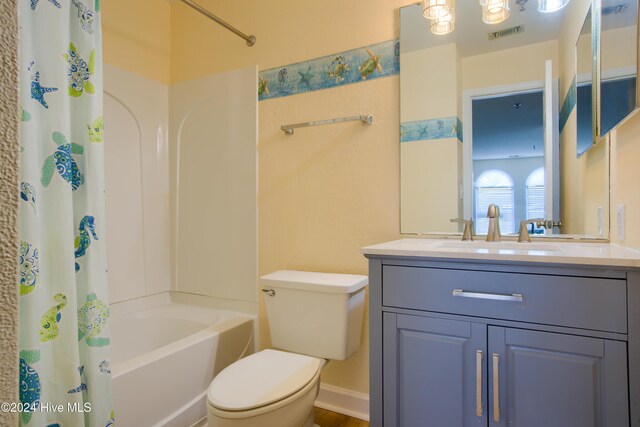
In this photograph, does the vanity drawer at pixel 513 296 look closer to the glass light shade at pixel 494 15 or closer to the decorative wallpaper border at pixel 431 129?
the decorative wallpaper border at pixel 431 129

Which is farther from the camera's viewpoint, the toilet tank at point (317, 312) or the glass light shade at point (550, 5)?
the toilet tank at point (317, 312)

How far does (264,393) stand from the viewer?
50.3 inches

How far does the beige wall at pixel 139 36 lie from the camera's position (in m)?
2.18

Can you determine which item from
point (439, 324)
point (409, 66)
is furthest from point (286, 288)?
point (409, 66)

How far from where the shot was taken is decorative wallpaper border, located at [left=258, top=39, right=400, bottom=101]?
1.85 metres

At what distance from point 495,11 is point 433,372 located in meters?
1.56

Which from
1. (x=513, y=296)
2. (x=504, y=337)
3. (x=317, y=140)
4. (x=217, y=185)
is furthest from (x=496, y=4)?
(x=217, y=185)

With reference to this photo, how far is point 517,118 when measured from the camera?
157 centimetres

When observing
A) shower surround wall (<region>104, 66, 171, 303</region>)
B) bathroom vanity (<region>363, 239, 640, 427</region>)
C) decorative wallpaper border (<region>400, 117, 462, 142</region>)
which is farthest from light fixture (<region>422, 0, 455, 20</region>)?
shower surround wall (<region>104, 66, 171, 303</region>)

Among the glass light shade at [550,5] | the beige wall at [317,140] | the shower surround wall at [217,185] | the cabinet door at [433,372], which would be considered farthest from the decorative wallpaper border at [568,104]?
the shower surround wall at [217,185]

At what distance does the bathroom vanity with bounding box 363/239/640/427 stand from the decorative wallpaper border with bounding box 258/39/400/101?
42.6 inches

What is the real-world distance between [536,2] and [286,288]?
5.65 feet

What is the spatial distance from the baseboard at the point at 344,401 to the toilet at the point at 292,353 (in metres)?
0.29

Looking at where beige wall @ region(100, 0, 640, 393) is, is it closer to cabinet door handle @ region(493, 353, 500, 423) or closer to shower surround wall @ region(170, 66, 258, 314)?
shower surround wall @ region(170, 66, 258, 314)
